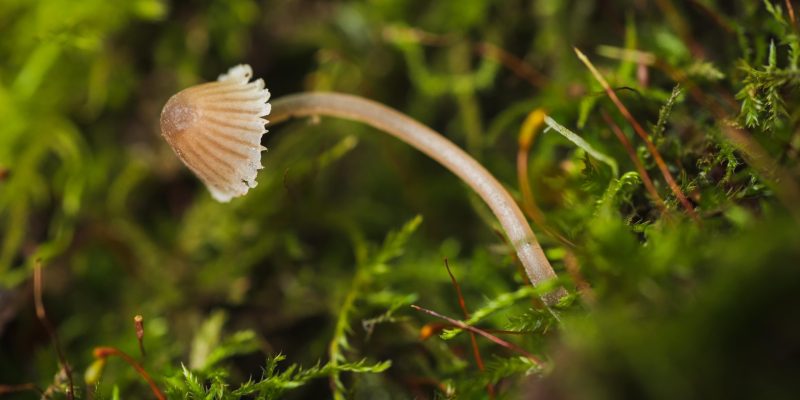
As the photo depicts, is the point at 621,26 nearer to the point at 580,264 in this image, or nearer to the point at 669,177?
the point at 669,177

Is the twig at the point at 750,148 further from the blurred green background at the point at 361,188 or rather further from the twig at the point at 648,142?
the twig at the point at 648,142

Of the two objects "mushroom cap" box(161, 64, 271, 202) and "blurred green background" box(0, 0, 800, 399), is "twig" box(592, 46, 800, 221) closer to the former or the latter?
"blurred green background" box(0, 0, 800, 399)

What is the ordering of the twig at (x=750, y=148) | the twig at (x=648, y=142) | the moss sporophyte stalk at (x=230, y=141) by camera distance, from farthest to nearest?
the moss sporophyte stalk at (x=230, y=141) < the twig at (x=648, y=142) < the twig at (x=750, y=148)

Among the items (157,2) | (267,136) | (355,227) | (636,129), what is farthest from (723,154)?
(157,2)

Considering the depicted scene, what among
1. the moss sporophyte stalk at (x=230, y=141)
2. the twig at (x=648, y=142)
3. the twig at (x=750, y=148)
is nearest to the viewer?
the twig at (x=750, y=148)

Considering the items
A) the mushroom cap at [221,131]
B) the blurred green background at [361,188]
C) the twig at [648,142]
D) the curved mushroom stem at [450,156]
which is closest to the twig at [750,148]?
the blurred green background at [361,188]
